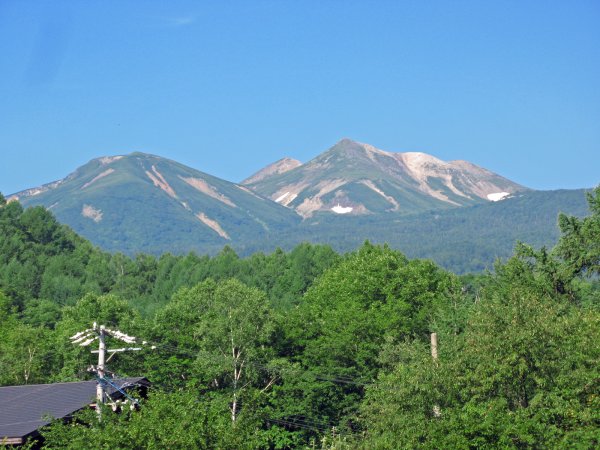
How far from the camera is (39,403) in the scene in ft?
133

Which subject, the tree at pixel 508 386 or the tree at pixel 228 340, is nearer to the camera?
the tree at pixel 508 386

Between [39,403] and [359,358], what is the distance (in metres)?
32.6

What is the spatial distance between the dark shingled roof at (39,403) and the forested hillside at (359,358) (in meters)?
1.92

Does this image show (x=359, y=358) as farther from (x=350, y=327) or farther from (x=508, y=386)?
(x=508, y=386)

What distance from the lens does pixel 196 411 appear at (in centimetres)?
3522

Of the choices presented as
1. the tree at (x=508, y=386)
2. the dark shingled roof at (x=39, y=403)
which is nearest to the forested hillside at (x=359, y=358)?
the tree at (x=508, y=386)

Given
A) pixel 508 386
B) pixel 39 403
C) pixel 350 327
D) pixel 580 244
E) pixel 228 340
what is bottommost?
pixel 508 386

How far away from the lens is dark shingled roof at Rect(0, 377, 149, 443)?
122ft

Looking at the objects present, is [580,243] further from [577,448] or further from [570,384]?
[577,448]

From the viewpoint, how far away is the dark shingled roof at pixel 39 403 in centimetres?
3724

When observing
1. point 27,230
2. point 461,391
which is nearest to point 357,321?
point 461,391

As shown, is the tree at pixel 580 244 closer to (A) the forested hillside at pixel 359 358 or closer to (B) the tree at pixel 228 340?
(A) the forested hillside at pixel 359 358

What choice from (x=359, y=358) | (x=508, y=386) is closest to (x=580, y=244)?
(x=359, y=358)

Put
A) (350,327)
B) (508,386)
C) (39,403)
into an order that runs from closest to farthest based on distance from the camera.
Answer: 1. (39,403)
2. (508,386)
3. (350,327)
